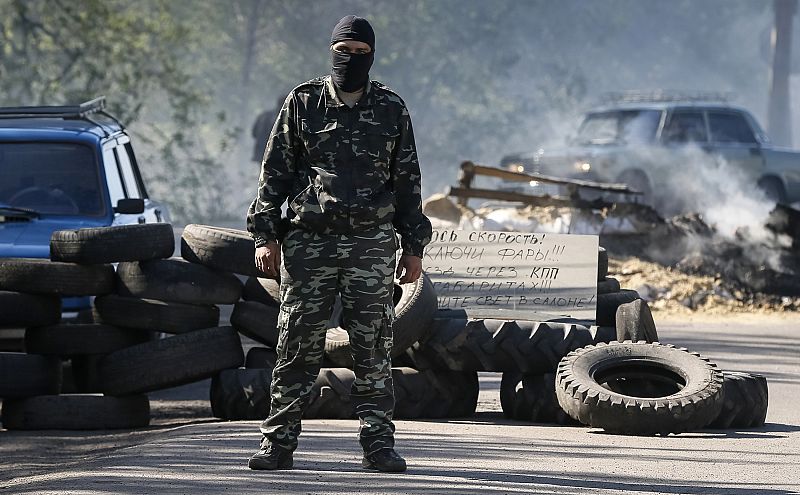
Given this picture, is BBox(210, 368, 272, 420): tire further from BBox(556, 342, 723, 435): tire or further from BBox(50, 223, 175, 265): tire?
BBox(556, 342, 723, 435): tire

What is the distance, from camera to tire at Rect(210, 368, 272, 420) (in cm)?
853

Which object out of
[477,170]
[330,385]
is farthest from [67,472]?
[477,170]

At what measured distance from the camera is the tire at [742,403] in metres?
7.65

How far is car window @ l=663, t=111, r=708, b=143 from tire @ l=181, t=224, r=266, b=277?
14.6m

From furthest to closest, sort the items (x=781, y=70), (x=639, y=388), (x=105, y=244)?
(x=781, y=70) → (x=105, y=244) → (x=639, y=388)

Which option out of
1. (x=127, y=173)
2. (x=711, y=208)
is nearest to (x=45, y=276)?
(x=127, y=173)

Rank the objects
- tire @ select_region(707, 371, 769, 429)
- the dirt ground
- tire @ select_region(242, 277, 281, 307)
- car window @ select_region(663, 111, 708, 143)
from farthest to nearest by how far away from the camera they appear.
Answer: car window @ select_region(663, 111, 708, 143) < the dirt ground < tire @ select_region(242, 277, 281, 307) < tire @ select_region(707, 371, 769, 429)

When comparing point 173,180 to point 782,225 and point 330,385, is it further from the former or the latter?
point 330,385

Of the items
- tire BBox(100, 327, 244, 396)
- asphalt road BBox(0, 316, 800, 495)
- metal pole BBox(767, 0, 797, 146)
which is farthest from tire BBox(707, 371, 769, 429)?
metal pole BBox(767, 0, 797, 146)

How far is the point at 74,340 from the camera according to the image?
902 cm

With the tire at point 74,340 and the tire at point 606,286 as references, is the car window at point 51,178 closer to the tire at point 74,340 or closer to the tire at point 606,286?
the tire at point 74,340

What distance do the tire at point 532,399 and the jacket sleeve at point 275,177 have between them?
2.73 m

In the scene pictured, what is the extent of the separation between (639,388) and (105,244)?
3.53 metres

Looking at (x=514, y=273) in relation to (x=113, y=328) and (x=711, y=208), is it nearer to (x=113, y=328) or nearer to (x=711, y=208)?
(x=113, y=328)
